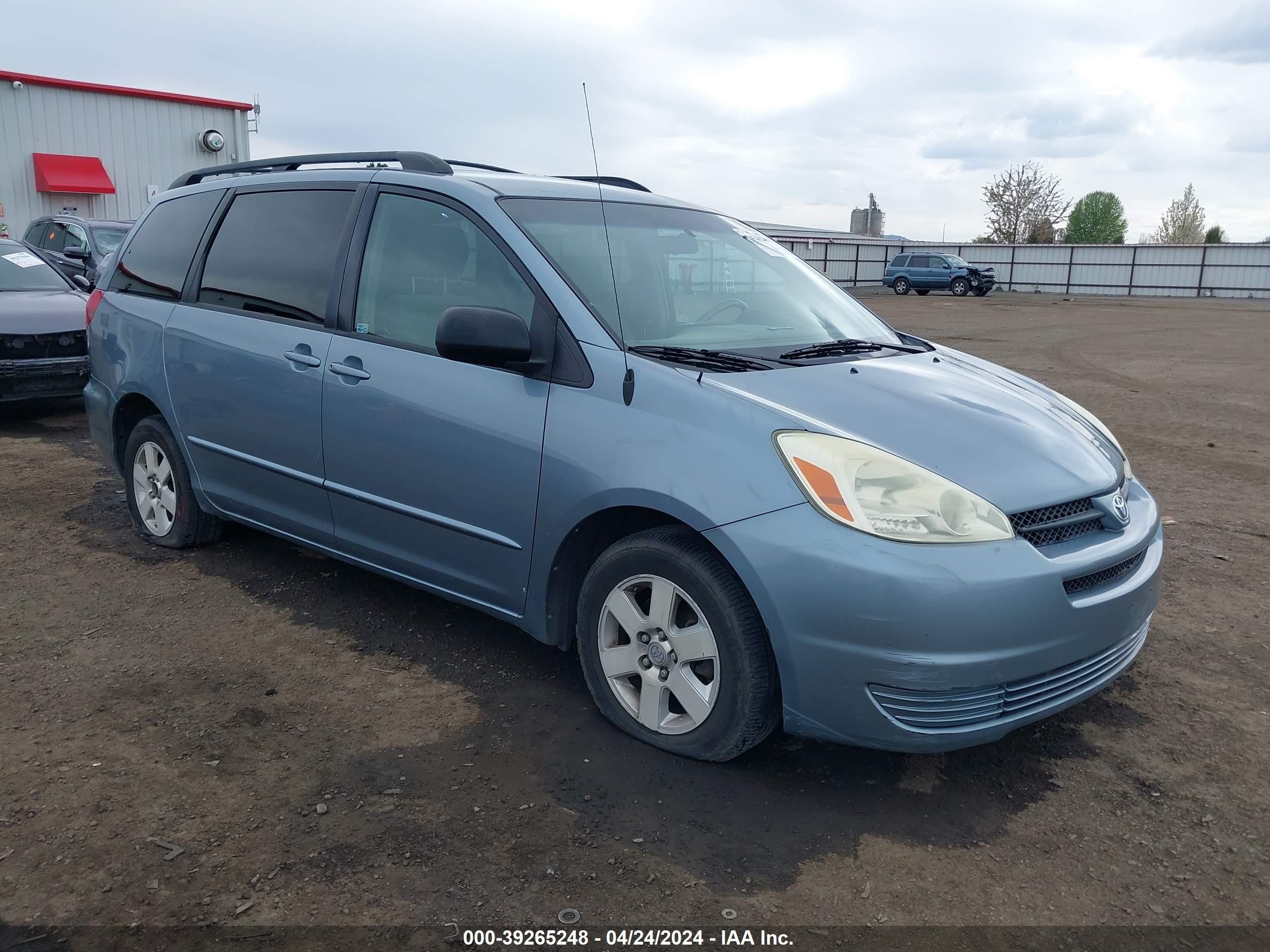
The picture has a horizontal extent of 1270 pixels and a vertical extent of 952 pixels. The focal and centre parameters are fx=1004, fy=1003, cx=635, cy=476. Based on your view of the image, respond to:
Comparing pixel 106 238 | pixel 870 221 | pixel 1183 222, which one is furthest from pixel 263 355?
pixel 1183 222

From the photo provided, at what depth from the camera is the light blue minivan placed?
266 centimetres

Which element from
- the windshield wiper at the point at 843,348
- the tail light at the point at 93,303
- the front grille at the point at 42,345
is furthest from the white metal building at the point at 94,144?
the windshield wiper at the point at 843,348

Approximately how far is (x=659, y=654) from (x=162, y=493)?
3154mm

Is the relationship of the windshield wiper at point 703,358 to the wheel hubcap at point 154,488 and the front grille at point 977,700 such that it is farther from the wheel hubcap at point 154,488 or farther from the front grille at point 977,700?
the wheel hubcap at point 154,488

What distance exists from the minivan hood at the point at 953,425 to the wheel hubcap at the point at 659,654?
646 mm

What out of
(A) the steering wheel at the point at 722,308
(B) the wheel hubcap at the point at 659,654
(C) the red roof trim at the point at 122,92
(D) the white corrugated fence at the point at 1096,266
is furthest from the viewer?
(D) the white corrugated fence at the point at 1096,266

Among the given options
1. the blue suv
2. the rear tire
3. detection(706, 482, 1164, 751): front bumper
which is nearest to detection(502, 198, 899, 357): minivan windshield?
Result: detection(706, 482, 1164, 751): front bumper

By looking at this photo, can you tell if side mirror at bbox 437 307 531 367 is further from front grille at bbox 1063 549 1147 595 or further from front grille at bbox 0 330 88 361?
front grille at bbox 0 330 88 361

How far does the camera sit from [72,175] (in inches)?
1074

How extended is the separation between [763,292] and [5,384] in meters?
Result: 6.92

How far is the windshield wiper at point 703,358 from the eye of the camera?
3.15 m

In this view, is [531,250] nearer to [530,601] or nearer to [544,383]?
→ [544,383]

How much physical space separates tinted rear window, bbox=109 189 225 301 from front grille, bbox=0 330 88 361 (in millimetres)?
3386

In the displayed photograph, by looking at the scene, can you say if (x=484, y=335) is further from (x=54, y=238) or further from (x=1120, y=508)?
(x=54, y=238)
